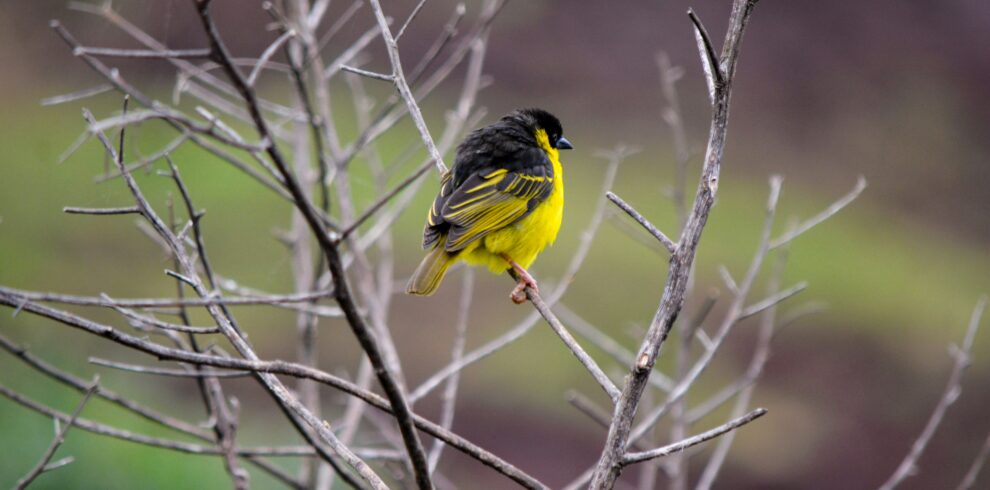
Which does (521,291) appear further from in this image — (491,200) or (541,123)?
(541,123)

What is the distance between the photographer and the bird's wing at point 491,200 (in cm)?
489

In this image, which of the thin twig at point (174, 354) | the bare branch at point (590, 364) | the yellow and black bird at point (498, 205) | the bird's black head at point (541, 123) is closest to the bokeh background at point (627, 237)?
the bird's black head at point (541, 123)

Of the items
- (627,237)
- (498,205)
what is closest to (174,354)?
(498,205)

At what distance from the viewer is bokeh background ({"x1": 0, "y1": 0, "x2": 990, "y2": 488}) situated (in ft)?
29.9

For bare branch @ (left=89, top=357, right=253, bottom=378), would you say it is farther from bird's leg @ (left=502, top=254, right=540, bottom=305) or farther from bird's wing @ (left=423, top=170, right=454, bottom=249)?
bird's wing @ (left=423, top=170, right=454, bottom=249)

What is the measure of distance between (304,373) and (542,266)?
8355 mm

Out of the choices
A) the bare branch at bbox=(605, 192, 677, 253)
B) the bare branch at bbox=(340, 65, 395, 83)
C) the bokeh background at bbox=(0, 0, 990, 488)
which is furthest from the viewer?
the bokeh background at bbox=(0, 0, 990, 488)

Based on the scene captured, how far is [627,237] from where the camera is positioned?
37.5 feet

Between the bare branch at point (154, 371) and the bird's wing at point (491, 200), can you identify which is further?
the bird's wing at point (491, 200)

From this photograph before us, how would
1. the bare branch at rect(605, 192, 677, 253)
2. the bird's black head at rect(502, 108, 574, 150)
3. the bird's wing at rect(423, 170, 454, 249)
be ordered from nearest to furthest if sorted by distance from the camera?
1. the bare branch at rect(605, 192, 677, 253)
2. the bird's wing at rect(423, 170, 454, 249)
3. the bird's black head at rect(502, 108, 574, 150)

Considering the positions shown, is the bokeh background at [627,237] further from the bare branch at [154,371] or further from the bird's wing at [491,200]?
the bare branch at [154,371]

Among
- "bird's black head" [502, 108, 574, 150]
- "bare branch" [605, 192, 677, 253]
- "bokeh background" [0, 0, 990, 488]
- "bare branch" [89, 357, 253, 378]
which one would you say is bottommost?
"bare branch" [89, 357, 253, 378]

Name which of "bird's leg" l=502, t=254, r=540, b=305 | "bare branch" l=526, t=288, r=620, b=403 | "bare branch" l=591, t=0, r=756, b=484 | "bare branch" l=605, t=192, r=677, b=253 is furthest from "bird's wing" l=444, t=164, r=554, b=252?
"bare branch" l=591, t=0, r=756, b=484

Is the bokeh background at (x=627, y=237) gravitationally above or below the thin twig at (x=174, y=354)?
above
